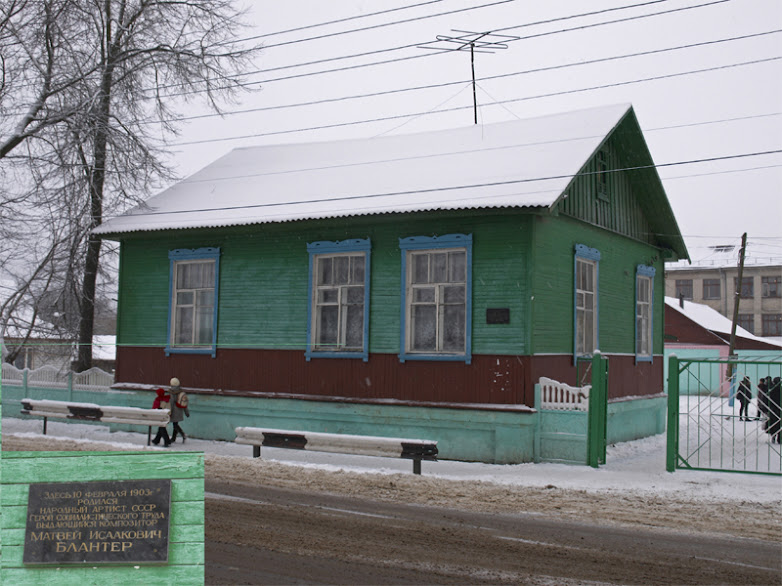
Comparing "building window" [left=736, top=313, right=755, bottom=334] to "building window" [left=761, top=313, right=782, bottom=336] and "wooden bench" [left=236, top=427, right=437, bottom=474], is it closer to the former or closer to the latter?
"building window" [left=761, top=313, right=782, bottom=336]

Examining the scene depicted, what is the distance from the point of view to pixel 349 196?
17422 mm

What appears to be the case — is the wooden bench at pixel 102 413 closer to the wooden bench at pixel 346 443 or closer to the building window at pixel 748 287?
the wooden bench at pixel 346 443

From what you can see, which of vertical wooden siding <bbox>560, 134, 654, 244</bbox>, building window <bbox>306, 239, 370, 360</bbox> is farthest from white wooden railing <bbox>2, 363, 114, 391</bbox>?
vertical wooden siding <bbox>560, 134, 654, 244</bbox>

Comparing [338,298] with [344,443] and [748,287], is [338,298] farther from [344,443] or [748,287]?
[748,287]

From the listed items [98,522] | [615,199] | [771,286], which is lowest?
[98,522]

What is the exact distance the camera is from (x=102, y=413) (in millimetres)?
17625

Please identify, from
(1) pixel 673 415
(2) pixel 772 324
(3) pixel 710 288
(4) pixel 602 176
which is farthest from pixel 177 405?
(2) pixel 772 324

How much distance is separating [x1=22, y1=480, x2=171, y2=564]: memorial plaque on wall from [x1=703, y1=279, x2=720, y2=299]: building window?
76983 millimetres

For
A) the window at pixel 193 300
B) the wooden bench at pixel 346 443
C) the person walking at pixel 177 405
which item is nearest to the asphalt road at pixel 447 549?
the wooden bench at pixel 346 443

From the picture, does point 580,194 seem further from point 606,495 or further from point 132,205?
point 132,205

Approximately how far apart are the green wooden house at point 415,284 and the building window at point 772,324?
→ 57809 millimetres

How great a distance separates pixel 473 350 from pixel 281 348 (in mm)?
4569

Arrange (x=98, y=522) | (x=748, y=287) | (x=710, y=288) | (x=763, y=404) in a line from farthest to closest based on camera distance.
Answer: (x=710, y=288), (x=748, y=287), (x=763, y=404), (x=98, y=522)

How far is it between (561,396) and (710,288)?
6562 cm
